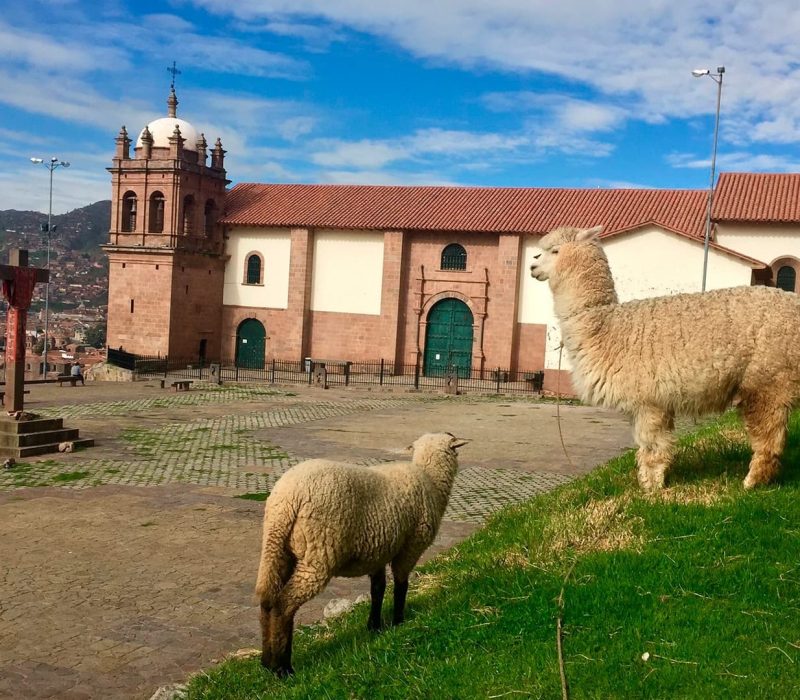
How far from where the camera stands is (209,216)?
39.7 meters

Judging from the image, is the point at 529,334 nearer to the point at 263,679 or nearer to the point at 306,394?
the point at 306,394

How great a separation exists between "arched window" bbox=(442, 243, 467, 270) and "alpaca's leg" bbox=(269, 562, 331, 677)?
32.3 metres

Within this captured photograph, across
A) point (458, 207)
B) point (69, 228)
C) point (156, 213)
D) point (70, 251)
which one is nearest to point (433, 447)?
point (458, 207)

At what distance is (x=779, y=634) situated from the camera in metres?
3.75

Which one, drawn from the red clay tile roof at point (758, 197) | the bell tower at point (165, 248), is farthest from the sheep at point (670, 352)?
the bell tower at point (165, 248)

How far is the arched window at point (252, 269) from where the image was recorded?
3925 centimetres

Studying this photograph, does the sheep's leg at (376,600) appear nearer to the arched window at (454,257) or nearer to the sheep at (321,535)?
the sheep at (321,535)

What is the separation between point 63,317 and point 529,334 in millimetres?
75963

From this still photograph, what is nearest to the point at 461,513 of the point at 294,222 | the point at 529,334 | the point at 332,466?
the point at 332,466

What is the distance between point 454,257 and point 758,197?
42.2 feet

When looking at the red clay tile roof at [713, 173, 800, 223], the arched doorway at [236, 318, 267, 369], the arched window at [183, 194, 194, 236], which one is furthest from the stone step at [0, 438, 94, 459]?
the red clay tile roof at [713, 173, 800, 223]

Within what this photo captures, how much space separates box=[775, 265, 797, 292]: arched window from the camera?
30531 millimetres

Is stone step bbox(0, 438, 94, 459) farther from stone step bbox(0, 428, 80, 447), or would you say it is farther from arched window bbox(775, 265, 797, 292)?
arched window bbox(775, 265, 797, 292)

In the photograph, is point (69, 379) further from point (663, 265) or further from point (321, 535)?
point (321, 535)
